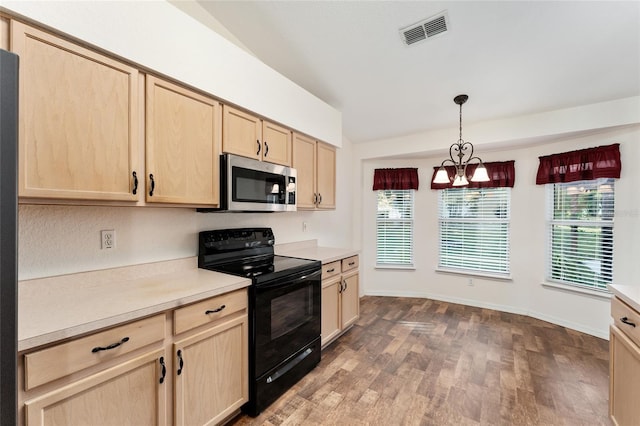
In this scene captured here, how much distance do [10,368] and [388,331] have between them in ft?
10.0

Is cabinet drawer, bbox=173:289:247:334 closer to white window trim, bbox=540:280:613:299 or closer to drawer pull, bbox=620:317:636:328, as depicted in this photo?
drawer pull, bbox=620:317:636:328

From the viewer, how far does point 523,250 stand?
3.75 meters

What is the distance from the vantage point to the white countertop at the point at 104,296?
1.08 m

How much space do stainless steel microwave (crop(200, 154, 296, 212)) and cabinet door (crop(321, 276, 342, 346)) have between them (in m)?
0.86

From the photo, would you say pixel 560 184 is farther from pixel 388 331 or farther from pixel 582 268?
pixel 388 331

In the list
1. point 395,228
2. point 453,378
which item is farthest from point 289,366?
point 395,228

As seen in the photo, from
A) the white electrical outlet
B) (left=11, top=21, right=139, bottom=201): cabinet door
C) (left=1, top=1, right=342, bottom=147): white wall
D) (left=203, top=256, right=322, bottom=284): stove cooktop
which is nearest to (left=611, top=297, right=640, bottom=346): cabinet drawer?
(left=203, top=256, right=322, bottom=284): stove cooktop

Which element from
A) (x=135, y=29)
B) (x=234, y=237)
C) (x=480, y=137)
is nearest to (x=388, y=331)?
(x=234, y=237)

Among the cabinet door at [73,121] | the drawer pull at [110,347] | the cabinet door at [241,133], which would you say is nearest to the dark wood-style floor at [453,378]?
the drawer pull at [110,347]

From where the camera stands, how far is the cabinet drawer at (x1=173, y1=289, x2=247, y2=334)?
1.44 meters

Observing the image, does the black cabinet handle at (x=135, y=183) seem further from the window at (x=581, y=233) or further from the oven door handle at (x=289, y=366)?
the window at (x=581, y=233)

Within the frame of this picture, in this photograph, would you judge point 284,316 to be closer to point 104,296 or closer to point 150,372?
point 150,372

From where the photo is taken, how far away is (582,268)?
10.7 feet

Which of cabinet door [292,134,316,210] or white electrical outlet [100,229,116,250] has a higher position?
cabinet door [292,134,316,210]
